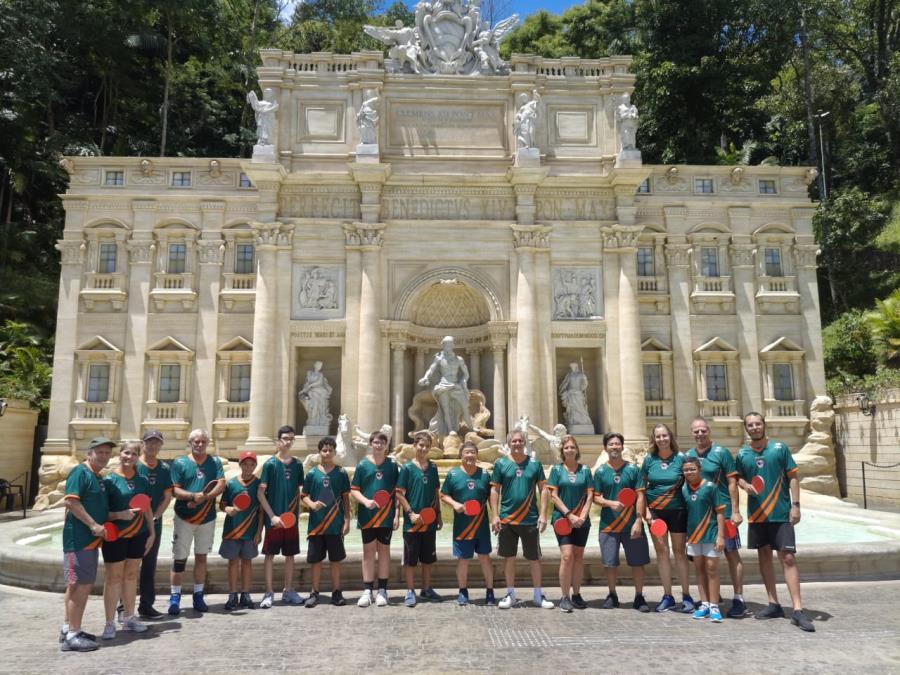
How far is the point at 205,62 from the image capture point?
3781cm

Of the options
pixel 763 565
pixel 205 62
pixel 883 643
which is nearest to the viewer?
pixel 883 643

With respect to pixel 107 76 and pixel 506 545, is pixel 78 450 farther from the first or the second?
pixel 107 76

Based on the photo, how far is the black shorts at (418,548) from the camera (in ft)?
26.9

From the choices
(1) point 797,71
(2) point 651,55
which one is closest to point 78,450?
(2) point 651,55

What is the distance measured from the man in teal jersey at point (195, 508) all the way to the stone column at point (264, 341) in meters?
12.7

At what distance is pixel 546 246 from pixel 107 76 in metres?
24.8

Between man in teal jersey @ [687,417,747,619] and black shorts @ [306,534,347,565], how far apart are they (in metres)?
4.19

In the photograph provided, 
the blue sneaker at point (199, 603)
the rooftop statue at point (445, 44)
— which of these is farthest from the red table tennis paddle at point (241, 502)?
the rooftop statue at point (445, 44)

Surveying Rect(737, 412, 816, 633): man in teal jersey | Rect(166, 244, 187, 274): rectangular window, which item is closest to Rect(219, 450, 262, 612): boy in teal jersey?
Rect(737, 412, 816, 633): man in teal jersey

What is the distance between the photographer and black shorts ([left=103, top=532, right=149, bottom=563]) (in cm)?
699

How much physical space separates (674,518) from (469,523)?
2.34 metres

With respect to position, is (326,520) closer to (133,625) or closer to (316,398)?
(133,625)

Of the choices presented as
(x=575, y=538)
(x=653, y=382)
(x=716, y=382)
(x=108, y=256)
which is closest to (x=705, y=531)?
(x=575, y=538)

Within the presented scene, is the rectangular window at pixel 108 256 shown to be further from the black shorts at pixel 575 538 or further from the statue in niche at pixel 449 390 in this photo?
the black shorts at pixel 575 538
